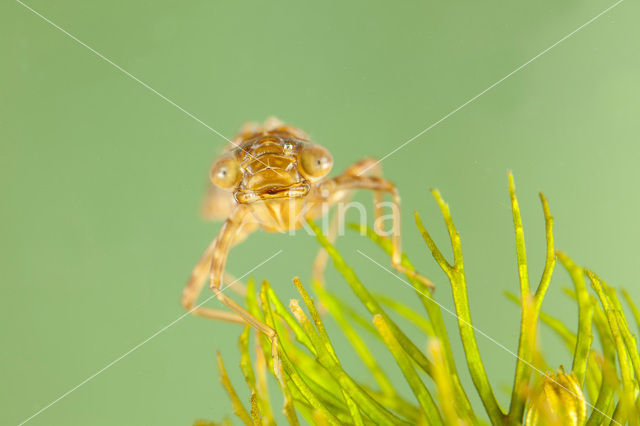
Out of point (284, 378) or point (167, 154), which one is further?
point (167, 154)

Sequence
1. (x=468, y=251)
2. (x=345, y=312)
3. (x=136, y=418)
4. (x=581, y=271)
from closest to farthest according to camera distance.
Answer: (x=581, y=271)
(x=345, y=312)
(x=136, y=418)
(x=468, y=251)

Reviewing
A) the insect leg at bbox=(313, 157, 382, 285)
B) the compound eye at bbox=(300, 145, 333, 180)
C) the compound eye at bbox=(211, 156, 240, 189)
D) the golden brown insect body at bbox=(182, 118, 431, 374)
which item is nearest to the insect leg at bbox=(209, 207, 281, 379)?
the golden brown insect body at bbox=(182, 118, 431, 374)

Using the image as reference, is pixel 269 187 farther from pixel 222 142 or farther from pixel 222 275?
pixel 222 142

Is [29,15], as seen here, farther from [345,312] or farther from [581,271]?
[581,271]

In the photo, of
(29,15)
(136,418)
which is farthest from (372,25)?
(136,418)

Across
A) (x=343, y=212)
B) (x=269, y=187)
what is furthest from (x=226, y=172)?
(x=343, y=212)

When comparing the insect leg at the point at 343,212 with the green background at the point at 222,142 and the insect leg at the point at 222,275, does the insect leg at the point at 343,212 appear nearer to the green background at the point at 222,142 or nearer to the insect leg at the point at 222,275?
the green background at the point at 222,142
